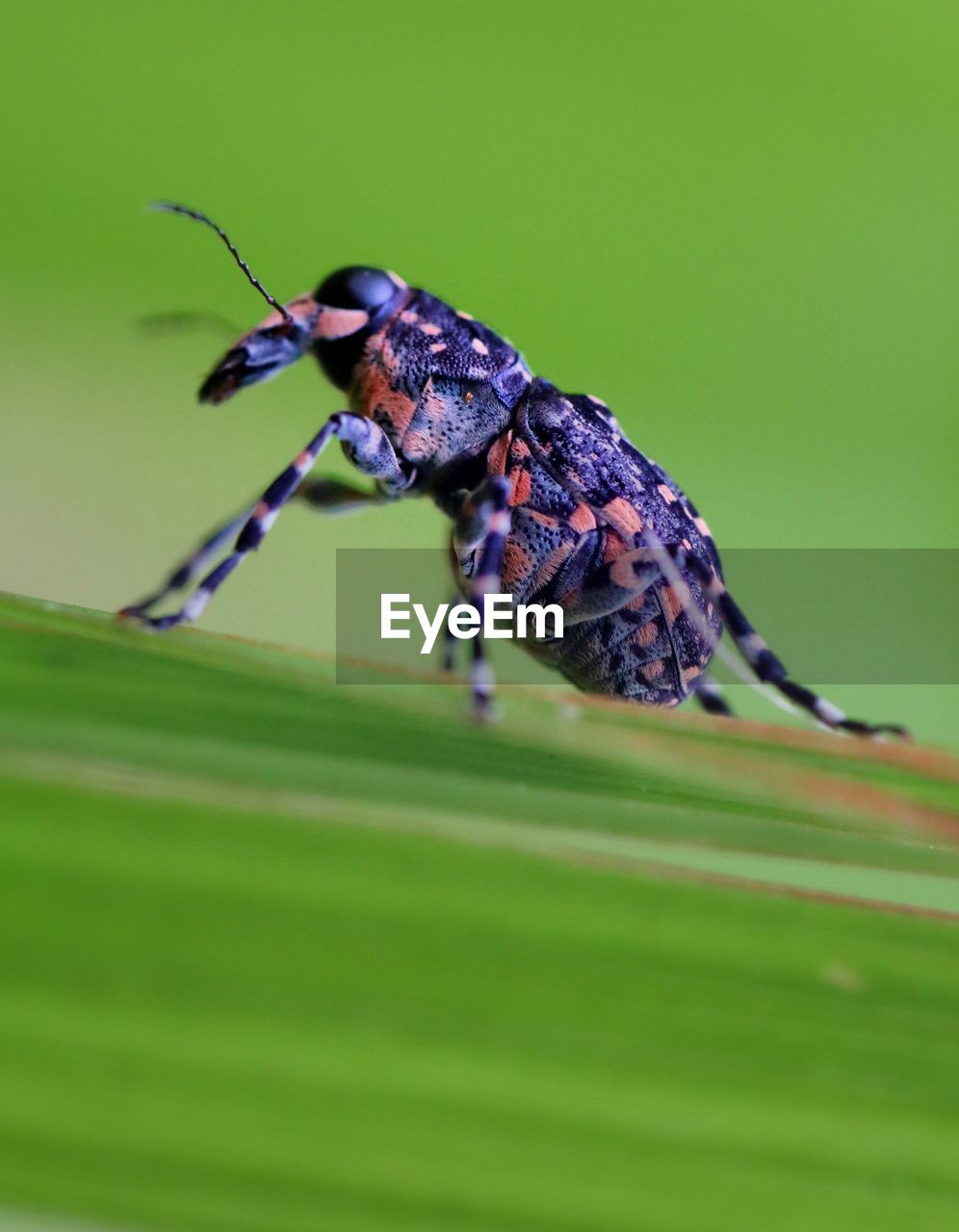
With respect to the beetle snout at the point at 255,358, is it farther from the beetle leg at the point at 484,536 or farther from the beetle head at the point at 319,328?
the beetle leg at the point at 484,536

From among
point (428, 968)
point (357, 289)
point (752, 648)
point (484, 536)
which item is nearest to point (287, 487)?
point (484, 536)

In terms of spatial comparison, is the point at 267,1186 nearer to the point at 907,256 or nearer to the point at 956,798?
the point at 956,798

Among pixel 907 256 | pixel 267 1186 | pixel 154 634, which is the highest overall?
pixel 907 256

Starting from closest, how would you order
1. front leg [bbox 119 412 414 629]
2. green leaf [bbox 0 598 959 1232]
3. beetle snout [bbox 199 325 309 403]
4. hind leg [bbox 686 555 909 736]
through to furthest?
green leaf [bbox 0 598 959 1232]
front leg [bbox 119 412 414 629]
hind leg [bbox 686 555 909 736]
beetle snout [bbox 199 325 309 403]

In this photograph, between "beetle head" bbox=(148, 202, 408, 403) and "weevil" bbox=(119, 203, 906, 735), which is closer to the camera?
"weevil" bbox=(119, 203, 906, 735)

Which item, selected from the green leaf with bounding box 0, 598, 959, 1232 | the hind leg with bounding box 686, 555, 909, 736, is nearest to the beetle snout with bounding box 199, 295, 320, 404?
Result: the hind leg with bounding box 686, 555, 909, 736

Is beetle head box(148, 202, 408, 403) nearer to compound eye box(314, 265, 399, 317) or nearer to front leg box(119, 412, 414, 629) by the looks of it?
compound eye box(314, 265, 399, 317)

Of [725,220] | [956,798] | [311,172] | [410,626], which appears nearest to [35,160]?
[311,172]
